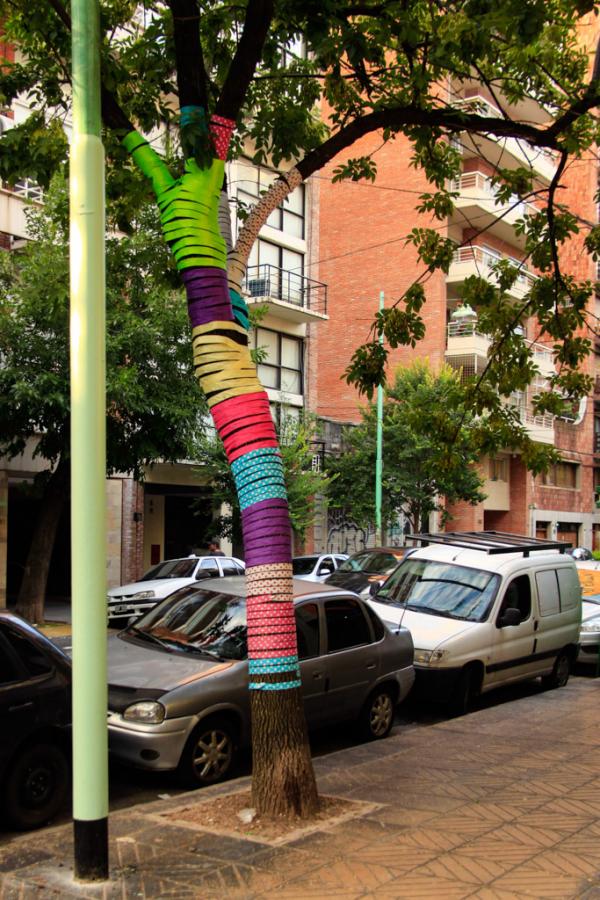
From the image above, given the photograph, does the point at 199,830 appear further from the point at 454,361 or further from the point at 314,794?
the point at 454,361

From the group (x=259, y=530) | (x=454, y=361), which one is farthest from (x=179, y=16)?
(x=454, y=361)

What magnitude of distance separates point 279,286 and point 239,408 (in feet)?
80.7

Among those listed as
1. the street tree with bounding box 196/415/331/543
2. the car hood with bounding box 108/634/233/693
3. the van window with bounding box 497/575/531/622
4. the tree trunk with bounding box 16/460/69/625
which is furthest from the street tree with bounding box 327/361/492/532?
the car hood with bounding box 108/634/233/693

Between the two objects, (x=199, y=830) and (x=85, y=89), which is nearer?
(x=85, y=89)

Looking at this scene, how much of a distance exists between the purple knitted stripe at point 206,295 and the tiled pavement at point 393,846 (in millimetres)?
3280

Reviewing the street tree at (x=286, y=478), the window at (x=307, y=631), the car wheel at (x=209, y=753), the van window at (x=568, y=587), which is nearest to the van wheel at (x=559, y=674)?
the van window at (x=568, y=587)

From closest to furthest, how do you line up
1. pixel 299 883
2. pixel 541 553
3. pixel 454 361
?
pixel 299 883, pixel 541 553, pixel 454 361

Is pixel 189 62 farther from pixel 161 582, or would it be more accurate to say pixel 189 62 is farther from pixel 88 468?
pixel 161 582

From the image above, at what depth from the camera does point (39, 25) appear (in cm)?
780

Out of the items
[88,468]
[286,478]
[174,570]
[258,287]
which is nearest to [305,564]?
[174,570]

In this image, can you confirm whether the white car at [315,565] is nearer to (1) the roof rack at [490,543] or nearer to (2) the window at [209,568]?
(2) the window at [209,568]

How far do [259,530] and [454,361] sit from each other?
31723 mm

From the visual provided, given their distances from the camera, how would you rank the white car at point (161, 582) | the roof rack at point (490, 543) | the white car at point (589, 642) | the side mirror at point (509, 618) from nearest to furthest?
the side mirror at point (509, 618), the roof rack at point (490, 543), the white car at point (589, 642), the white car at point (161, 582)

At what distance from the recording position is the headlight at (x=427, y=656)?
1027 centimetres
